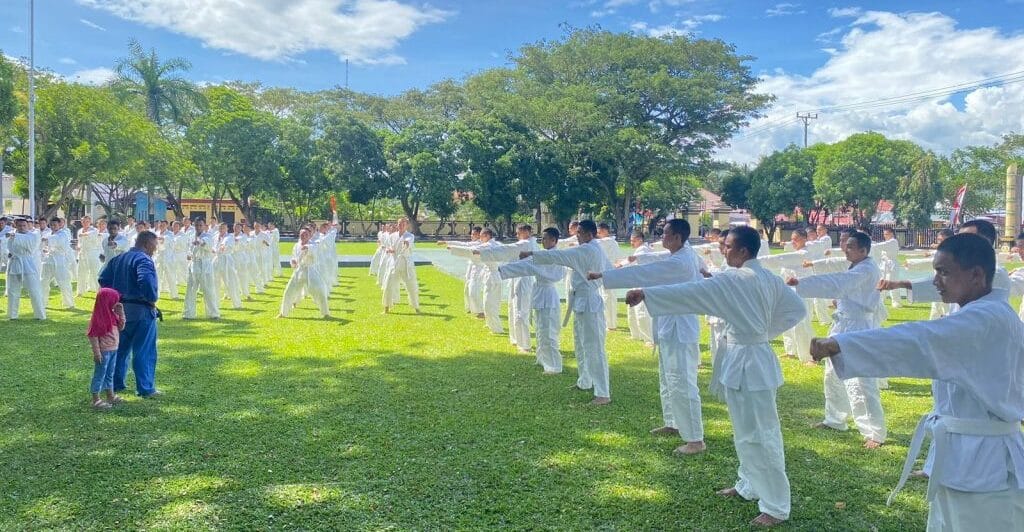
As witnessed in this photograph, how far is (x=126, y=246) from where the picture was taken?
14.2 metres

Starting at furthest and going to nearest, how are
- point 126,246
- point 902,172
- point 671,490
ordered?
point 902,172, point 126,246, point 671,490

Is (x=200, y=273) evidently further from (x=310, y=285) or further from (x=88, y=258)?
(x=88, y=258)

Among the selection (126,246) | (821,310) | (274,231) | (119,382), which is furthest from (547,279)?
(274,231)

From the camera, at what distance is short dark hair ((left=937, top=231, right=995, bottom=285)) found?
117 inches

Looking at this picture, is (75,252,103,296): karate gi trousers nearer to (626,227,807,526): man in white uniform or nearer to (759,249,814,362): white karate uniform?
(759,249,814,362): white karate uniform

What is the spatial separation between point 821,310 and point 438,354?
744 cm

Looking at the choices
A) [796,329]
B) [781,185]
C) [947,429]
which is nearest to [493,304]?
[796,329]

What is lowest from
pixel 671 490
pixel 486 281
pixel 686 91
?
pixel 671 490

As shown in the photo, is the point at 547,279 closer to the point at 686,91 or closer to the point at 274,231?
the point at 274,231

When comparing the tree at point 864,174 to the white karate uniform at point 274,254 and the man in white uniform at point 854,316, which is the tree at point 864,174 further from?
the man in white uniform at point 854,316

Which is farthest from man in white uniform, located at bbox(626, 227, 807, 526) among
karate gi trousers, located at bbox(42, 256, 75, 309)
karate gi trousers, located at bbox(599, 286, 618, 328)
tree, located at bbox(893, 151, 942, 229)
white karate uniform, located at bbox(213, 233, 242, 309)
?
tree, located at bbox(893, 151, 942, 229)

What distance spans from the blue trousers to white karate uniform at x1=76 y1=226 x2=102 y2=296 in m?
11.3

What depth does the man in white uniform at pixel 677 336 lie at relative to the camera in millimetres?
5855

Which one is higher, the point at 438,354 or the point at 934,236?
the point at 934,236
